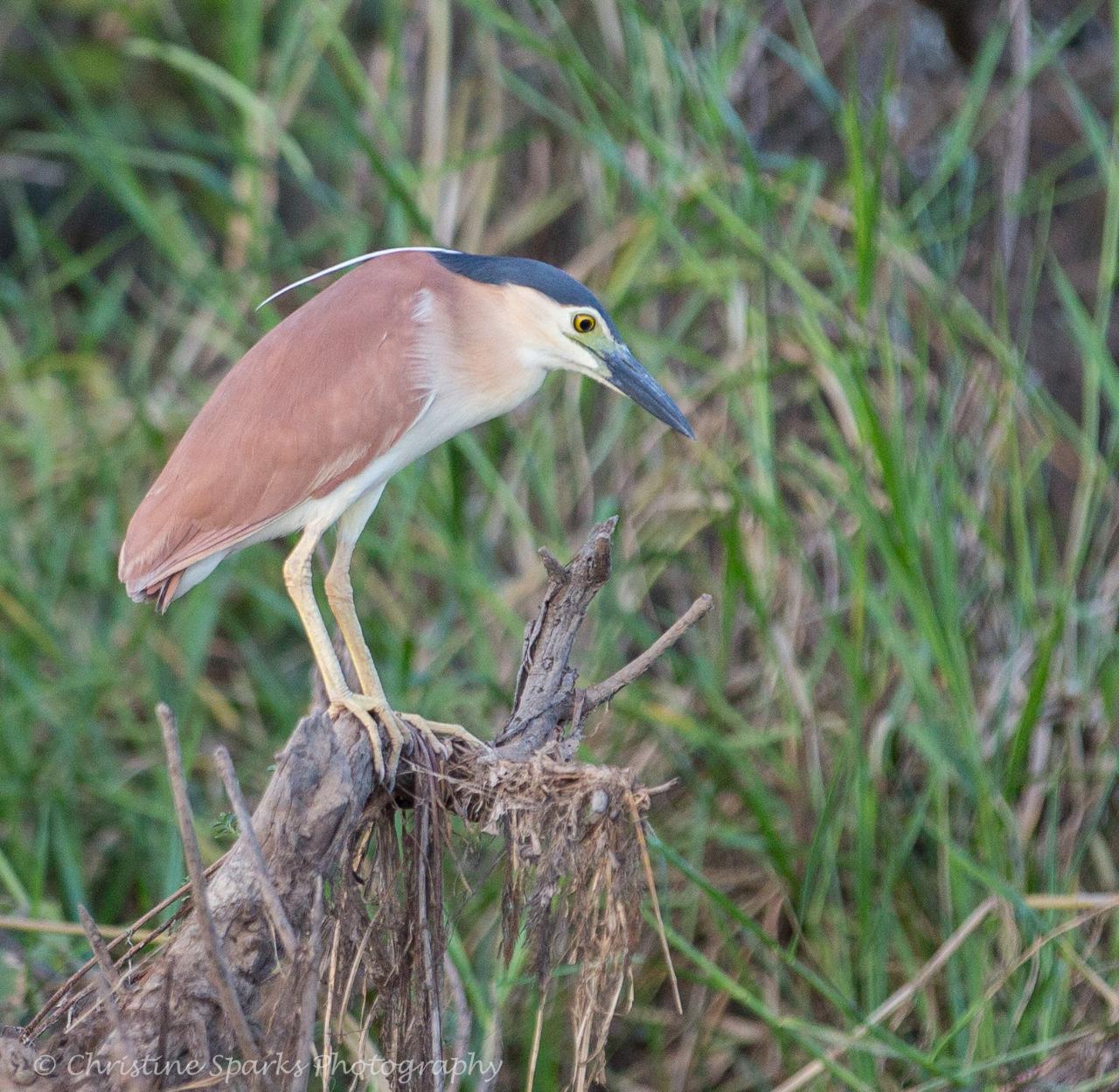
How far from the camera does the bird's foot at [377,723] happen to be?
5.12 feet

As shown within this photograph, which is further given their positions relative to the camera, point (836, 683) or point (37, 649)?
point (37, 649)

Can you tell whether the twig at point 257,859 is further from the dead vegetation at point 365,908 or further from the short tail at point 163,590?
the short tail at point 163,590

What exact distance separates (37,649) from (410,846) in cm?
199

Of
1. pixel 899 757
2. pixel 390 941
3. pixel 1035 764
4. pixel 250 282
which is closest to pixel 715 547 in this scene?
pixel 899 757

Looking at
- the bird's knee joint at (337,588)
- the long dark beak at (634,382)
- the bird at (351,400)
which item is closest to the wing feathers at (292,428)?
the bird at (351,400)

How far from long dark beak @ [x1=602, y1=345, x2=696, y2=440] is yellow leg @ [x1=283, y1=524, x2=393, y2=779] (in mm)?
465

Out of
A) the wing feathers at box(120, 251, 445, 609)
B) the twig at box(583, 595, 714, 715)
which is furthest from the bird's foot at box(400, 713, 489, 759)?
the wing feathers at box(120, 251, 445, 609)

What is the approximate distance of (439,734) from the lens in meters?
1.77

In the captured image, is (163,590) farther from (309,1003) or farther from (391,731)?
(309,1003)

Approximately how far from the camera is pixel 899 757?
107 inches

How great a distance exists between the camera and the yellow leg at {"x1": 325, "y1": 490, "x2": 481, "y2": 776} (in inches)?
68.1

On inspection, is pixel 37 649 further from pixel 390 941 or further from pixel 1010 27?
pixel 1010 27

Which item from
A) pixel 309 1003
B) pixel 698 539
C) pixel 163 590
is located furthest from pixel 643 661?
pixel 698 539

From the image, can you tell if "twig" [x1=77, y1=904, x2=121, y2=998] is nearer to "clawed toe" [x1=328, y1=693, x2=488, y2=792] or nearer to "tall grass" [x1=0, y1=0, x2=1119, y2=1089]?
"clawed toe" [x1=328, y1=693, x2=488, y2=792]
